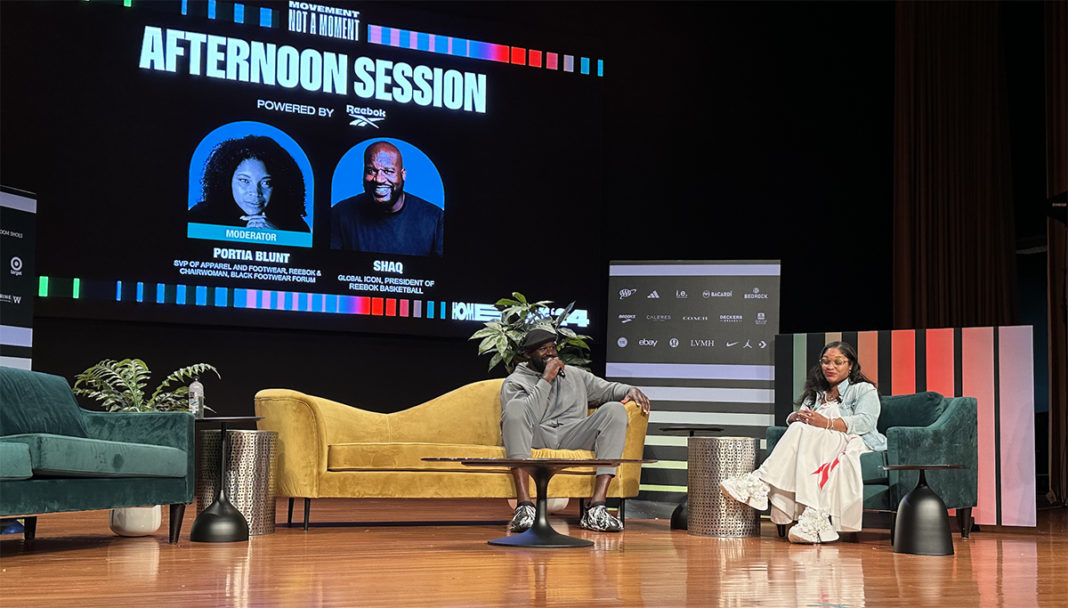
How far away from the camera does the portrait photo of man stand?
716 centimetres

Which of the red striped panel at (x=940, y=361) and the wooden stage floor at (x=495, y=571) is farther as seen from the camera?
the red striped panel at (x=940, y=361)

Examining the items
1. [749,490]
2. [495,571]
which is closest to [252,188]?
[749,490]

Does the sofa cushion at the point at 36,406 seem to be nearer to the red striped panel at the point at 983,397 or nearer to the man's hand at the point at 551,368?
the man's hand at the point at 551,368

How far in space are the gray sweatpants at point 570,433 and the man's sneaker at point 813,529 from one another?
2.84 ft

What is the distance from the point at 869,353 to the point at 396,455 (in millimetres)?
2814

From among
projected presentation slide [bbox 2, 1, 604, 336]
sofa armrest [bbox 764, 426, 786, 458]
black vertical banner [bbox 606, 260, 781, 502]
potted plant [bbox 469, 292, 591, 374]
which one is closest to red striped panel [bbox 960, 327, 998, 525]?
sofa armrest [bbox 764, 426, 786, 458]

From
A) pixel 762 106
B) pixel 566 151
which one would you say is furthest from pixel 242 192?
pixel 762 106

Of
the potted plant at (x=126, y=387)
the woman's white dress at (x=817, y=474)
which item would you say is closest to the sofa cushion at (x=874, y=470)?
the woman's white dress at (x=817, y=474)

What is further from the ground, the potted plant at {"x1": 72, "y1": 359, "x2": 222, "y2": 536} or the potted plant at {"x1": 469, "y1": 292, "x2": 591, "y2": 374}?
the potted plant at {"x1": 469, "y1": 292, "x2": 591, "y2": 374}

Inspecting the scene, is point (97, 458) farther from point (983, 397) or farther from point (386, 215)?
point (983, 397)

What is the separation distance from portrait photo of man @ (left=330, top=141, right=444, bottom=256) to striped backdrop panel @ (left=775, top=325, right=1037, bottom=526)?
2539mm

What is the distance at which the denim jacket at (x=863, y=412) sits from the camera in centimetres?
515

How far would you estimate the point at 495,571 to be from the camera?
340 cm

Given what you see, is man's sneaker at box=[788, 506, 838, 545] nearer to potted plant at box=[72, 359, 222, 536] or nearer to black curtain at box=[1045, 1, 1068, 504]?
potted plant at box=[72, 359, 222, 536]
